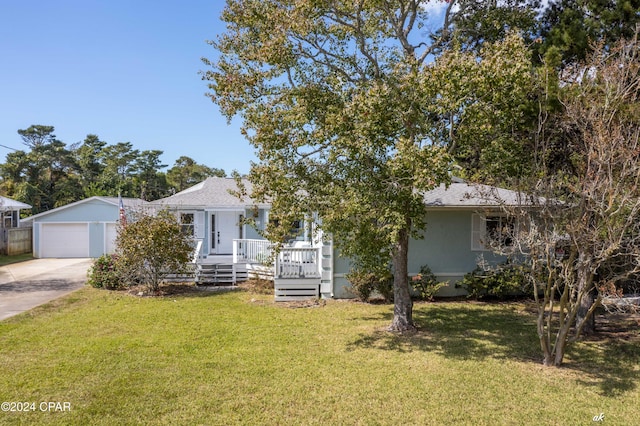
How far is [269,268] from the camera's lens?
48.1 ft

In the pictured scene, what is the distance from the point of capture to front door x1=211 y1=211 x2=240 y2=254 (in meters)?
18.4

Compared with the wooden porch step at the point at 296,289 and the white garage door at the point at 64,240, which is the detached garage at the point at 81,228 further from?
the wooden porch step at the point at 296,289

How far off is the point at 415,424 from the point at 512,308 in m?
8.27

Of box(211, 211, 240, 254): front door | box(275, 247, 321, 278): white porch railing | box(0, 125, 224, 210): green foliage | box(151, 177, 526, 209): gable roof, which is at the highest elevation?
box(0, 125, 224, 210): green foliage

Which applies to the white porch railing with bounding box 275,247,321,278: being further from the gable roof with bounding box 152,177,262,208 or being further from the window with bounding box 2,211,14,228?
the window with bounding box 2,211,14,228

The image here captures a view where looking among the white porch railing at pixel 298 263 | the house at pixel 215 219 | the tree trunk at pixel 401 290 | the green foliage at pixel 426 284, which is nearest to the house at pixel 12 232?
the house at pixel 215 219

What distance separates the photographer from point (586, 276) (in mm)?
6520

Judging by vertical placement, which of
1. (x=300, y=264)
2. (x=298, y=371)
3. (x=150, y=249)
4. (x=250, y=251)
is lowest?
(x=298, y=371)

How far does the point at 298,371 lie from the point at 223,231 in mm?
12580

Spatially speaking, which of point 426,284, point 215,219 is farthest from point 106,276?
point 426,284

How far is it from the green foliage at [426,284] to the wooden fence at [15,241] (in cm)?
2388

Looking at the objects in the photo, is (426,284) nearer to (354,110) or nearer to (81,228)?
(354,110)

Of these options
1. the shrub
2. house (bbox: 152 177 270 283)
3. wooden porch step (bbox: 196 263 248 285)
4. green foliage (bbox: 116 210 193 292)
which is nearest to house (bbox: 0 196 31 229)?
house (bbox: 152 177 270 283)

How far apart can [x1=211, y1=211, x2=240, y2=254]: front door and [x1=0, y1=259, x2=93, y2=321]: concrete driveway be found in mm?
5308
